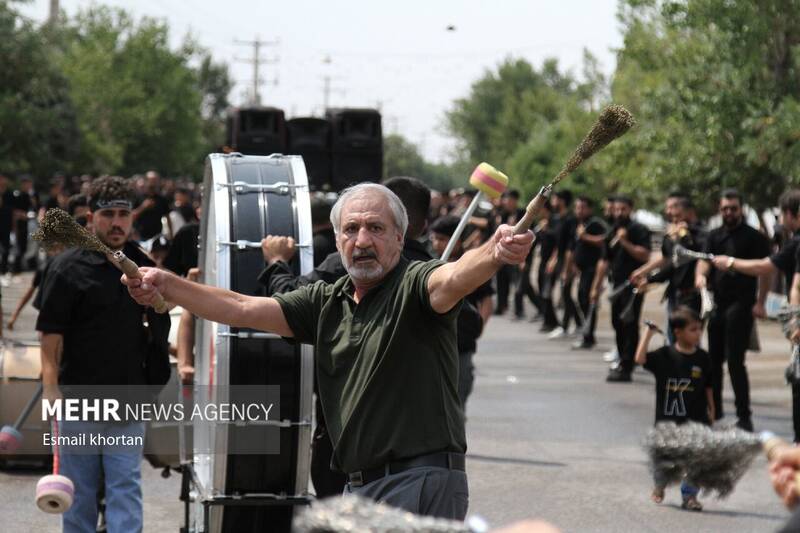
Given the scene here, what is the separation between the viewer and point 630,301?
53.8 ft

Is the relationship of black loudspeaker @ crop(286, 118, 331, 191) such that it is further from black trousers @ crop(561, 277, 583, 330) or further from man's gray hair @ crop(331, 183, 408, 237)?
man's gray hair @ crop(331, 183, 408, 237)

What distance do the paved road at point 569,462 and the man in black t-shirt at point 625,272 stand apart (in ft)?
1.19

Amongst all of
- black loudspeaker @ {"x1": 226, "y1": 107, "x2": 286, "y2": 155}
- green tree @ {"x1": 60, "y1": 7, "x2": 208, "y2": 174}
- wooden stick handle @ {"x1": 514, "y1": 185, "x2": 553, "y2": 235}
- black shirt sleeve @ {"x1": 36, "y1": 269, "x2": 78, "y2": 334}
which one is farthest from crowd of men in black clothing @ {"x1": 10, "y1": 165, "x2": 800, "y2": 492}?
green tree @ {"x1": 60, "y1": 7, "x2": 208, "y2": 174}

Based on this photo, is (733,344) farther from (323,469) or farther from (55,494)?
(55,494)

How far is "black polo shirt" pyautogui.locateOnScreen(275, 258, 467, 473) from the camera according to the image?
508 centimetres

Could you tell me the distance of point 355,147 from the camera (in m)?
18.9

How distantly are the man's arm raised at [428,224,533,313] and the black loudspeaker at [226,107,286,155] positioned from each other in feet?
44.6

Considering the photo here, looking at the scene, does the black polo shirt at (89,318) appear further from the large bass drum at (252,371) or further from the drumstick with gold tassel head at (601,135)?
the drumstick with gold tassel head at (601,135)

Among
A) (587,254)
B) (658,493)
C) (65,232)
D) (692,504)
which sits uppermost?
(65,232)

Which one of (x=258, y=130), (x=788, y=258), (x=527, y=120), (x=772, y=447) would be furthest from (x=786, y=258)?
(x=527, y=120)

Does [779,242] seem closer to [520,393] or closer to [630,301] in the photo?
[630,301]

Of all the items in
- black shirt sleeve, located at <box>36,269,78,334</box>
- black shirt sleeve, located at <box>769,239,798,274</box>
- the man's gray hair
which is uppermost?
the man's gray hair

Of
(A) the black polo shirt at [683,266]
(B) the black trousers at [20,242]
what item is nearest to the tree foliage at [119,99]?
(B) the black trousers at [20,242]

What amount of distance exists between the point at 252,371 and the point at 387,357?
2.15 m
